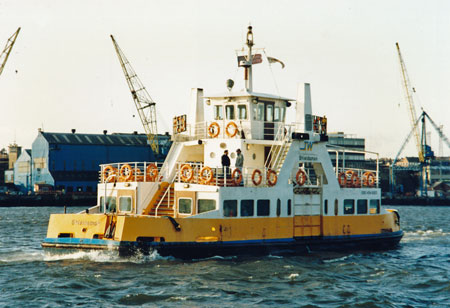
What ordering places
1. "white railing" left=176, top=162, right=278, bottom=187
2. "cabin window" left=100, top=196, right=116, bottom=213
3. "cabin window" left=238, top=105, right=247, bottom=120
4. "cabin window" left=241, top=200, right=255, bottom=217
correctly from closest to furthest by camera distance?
1. "white railing" left=176, top=162, right=278, bottom=187
2. "cabin window" left=241, top=200, right=255, bottom=217
3. "cabin window" left=100, top=196, right=116, bottom=213
4. "cabin window" left=238, top=105, right=247, bottom=120

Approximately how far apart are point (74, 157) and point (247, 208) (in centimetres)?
6167

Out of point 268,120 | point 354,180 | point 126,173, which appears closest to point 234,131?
point 268,120

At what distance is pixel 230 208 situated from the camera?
2264 cm

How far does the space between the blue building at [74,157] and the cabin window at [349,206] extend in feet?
194

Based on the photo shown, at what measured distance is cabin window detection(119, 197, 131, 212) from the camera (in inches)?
937

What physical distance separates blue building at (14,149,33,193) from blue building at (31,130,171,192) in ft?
20.4

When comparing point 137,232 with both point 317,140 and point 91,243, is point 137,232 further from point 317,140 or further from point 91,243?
point 317,140

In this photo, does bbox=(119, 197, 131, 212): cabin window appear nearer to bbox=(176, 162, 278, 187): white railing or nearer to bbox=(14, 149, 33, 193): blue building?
bbox=(176, 162, 278, 187): white railing

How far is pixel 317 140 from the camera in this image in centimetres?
2572

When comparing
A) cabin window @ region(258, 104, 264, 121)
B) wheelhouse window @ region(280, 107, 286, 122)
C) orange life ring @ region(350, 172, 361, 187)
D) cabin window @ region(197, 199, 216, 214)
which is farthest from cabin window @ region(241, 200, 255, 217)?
orange life ring @ region(350, 172, 361, 187)

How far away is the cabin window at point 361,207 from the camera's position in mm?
27297

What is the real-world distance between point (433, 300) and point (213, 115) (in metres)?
12.8

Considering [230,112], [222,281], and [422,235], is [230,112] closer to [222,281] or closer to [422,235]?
[222,281]

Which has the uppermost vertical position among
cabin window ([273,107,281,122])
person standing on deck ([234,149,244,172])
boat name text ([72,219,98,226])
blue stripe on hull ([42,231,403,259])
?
cabin window ([273,107,281,122])
